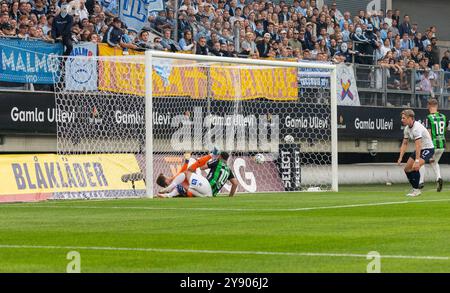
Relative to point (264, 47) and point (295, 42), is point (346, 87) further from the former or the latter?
point (264, 47)

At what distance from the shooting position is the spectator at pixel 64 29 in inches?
1077

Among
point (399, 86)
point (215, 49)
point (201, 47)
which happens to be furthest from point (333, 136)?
point (399, 86)

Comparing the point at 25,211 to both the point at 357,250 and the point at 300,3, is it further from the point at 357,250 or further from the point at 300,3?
the point at 300,3

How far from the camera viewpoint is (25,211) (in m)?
18.6

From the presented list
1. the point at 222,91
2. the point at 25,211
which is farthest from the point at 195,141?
the point at 25,211

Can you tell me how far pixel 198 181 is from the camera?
24.8 m

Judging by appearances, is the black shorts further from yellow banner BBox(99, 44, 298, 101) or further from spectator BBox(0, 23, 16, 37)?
spectator BBox(0, 23, 16, 37)

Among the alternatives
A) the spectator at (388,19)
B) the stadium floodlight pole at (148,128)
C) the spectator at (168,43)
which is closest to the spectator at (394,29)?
the spectator at (388,19)

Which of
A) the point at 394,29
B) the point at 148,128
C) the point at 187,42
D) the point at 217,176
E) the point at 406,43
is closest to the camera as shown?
the point at 217,176

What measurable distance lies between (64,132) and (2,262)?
17.3 metres

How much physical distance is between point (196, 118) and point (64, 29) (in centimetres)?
405

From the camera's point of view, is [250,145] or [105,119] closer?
[105,119]

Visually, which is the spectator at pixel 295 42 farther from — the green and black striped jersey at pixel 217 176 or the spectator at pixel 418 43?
the green and black striped jersey at pixel 217 176

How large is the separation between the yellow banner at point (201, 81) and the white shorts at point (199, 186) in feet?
12.4
